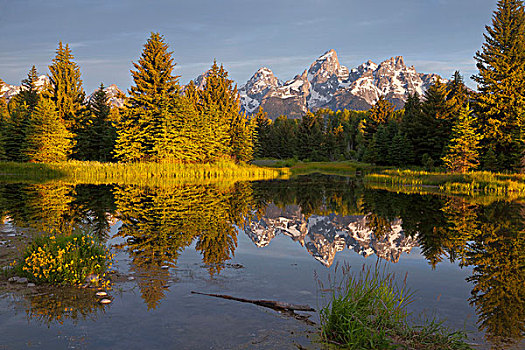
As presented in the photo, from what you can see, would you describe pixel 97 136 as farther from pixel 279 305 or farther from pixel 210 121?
pixel 279 305

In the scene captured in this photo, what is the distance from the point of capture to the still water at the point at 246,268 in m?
5.33

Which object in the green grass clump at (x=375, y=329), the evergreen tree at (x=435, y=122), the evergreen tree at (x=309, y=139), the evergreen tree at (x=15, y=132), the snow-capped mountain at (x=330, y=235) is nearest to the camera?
the green grass clump at (x=375, y=329)

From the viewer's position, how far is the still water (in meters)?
5.33

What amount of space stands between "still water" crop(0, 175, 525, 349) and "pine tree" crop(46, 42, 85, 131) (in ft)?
130

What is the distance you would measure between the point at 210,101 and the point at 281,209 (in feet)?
133

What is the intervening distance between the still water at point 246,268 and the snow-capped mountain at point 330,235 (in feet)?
0.15

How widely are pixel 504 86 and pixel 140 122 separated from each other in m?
45.2

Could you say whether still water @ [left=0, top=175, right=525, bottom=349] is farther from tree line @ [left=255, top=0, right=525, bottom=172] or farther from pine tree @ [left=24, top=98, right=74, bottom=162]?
pine tree @ [left=24, top=98, right=74, bottom=162]

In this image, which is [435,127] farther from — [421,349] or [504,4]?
[421,349]

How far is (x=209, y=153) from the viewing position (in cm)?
5206

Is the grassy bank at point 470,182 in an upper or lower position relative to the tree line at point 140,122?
lower

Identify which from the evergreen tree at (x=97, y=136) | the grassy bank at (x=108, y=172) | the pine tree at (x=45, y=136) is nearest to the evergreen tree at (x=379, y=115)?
the grassy bank at (x=108, y=172)

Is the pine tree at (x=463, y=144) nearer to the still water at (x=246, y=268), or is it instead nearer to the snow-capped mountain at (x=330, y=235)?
the still water at (x=246, y=268)

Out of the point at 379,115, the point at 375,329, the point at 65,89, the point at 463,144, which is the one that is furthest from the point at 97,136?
the point at 375,329
